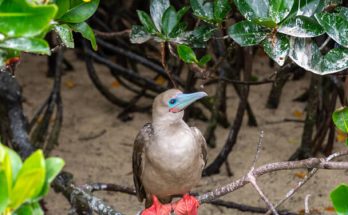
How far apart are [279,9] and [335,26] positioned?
22 centimetres

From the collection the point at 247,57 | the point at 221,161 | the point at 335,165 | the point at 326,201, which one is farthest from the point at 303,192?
the point at 335,165

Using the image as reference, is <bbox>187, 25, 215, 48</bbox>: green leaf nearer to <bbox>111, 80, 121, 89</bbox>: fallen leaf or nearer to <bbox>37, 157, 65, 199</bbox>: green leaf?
<bbox>37, 157, 65, 199</bbox>: green leaf

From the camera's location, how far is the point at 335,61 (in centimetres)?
269

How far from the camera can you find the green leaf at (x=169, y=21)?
312 cm

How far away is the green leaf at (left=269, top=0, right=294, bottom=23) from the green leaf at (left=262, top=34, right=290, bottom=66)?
0.32 ft

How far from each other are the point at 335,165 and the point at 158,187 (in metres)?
1.16

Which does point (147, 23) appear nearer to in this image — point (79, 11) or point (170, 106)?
point (170, 106)

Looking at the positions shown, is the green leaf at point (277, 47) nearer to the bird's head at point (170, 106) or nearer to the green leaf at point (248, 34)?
the green leaf at point (248, 34)

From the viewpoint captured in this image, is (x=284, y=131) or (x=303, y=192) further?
(x=284, y=131)

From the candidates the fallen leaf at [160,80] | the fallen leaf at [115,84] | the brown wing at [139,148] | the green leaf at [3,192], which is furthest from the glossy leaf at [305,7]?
the fallen leaf at [115,84]

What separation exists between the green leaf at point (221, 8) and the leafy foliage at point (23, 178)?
1383 millimetres

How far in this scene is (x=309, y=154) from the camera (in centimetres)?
455

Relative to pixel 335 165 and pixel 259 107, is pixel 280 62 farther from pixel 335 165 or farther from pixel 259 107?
pixel 259 107

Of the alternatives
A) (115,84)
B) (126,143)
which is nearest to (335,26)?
(126,143)
